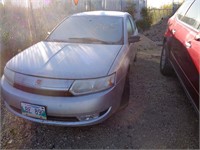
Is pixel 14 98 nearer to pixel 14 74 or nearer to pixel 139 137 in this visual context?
pixel 14 74

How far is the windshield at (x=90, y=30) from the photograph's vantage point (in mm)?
3283

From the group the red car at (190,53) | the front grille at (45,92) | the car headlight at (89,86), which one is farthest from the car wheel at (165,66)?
the front grille at (45,92)

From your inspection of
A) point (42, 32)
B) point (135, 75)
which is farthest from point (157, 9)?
point (135, 75)

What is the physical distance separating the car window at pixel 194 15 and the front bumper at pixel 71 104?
142 cm

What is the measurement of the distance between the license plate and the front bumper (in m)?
0.04

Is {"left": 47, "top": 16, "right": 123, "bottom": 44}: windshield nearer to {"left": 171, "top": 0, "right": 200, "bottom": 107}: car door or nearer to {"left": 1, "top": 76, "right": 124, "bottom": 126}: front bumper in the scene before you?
{"left": 171, "top": 0, "right": 200, "bottom": 107}: car door

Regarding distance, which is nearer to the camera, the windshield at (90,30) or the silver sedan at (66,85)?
the silver sedan at (66,85)

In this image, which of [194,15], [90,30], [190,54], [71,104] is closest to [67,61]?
[71,104]

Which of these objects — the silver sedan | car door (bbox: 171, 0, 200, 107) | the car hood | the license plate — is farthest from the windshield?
the license plate

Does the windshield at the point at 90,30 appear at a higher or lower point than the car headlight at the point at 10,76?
higher

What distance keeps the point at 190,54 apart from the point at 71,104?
58.1 inches

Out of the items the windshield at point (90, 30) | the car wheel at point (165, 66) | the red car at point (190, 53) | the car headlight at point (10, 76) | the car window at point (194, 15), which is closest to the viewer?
the red car at point (190, 53)

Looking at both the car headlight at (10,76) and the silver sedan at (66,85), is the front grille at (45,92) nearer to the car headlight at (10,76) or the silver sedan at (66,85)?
the silver sedan at (66,85)

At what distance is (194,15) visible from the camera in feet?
10.2
